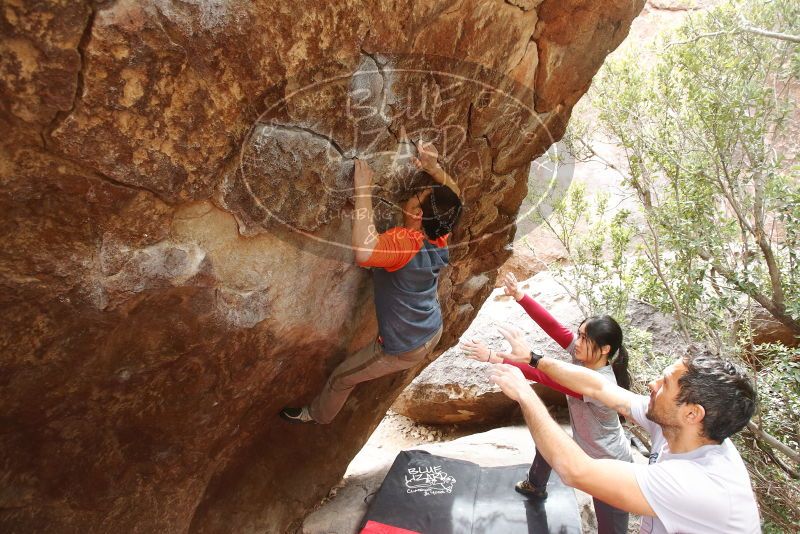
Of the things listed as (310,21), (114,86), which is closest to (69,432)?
(114,86)

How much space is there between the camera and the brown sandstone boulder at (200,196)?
1.95 m

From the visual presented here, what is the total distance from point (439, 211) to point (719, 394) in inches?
65.1

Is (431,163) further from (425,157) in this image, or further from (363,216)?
(363,216)

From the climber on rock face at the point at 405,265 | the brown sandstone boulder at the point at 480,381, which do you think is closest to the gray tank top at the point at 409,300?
the climber on rock face at the point at 405,265

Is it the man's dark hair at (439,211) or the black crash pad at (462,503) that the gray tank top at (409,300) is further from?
the black crash pad at (462,503)

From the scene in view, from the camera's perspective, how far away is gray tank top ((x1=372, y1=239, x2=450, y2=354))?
9.99 feet

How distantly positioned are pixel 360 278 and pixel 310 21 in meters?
1.56

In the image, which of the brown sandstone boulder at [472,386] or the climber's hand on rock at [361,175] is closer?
the climber's hand on rock at [361,175]

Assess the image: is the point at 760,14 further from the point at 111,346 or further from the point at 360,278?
the point at 111,346

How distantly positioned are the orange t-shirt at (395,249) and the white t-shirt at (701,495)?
1.45 metres

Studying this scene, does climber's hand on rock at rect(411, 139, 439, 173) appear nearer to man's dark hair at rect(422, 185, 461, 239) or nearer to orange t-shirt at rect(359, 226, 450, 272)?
man's dark hair at rect(422, 185, 461, 239)

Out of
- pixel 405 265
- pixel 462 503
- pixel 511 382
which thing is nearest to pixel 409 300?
pixel 405 265

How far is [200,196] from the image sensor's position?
7.70ft

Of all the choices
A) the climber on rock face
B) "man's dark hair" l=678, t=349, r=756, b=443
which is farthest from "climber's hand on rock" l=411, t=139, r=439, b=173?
"man's dark hair" l=678, t=349, r=756, b=443
